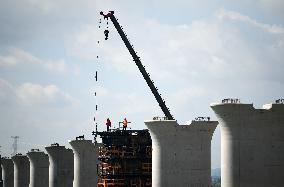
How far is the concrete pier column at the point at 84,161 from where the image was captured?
66688mm

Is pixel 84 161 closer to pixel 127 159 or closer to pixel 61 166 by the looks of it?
pixel 127 159

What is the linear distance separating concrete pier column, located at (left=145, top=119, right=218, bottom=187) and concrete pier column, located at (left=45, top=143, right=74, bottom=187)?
1319 inches

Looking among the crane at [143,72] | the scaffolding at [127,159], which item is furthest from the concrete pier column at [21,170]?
the crane at [143,72]

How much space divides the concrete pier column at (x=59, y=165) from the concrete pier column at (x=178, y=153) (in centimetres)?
3351

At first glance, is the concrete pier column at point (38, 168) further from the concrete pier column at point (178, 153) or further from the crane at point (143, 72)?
the concrete pier column at point (178, 153)

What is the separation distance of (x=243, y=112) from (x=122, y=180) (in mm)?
27529

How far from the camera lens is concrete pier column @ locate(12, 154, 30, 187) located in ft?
314

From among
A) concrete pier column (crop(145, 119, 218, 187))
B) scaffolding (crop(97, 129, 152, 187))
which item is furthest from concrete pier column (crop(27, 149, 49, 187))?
concrete pier column (crop(145, 119, 218, 187))

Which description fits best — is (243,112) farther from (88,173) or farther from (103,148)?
(88,173)

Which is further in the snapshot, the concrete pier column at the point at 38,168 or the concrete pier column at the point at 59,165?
the concrete pier column at the point at 38,168

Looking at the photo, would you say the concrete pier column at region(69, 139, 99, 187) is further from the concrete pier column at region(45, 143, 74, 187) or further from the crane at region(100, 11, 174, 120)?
the crane at region(100, 11, 174, 120)

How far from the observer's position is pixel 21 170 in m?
96.0

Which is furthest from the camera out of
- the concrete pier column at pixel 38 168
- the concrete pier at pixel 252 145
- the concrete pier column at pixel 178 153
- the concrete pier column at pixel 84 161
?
the concrete pier column at pixel 38 168

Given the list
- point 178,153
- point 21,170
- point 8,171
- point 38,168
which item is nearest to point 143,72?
point 178,153
